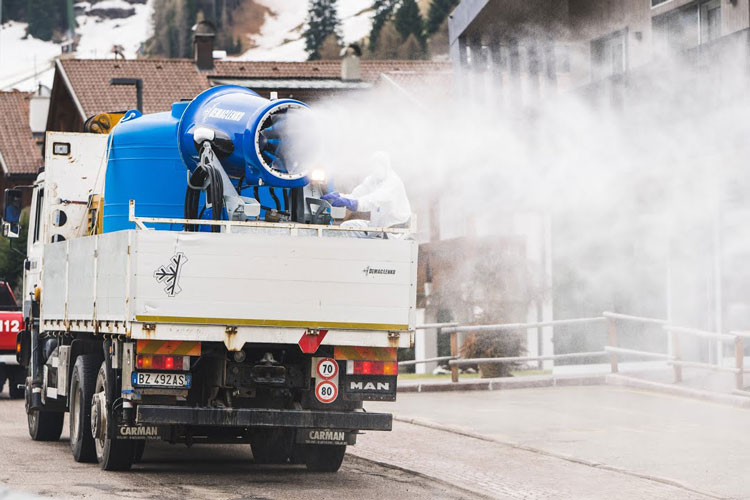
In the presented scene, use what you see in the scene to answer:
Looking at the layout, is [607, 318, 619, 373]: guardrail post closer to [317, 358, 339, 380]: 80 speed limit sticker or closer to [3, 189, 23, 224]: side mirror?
[3, 189, 23, 224]: side mirror

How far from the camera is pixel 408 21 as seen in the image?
447ft

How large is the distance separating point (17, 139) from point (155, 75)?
668 inches

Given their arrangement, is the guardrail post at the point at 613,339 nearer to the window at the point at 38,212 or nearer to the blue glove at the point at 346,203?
the window at the point at 38,212

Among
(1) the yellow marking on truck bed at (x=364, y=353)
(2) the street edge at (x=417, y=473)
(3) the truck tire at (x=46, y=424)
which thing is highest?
(1) the yellow marking on truck bed at (x=364, y=353)

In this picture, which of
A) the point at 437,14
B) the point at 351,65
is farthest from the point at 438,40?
the point at 351,65

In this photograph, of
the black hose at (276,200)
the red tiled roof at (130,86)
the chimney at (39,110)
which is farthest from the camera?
the chimney at (39,110)

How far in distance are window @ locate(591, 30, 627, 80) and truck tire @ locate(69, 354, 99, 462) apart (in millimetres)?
11814

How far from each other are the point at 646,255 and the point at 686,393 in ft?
10.0

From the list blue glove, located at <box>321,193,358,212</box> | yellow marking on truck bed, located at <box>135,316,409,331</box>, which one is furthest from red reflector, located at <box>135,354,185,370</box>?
blue glove, located at <box>321,193,358,212</box>

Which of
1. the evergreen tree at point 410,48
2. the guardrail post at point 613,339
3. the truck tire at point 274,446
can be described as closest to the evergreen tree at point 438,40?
the evergreen tree at point 410,48

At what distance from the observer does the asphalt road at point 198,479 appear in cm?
1156

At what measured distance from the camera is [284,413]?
1193 centimetres

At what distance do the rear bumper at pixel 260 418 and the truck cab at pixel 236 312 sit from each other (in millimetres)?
12

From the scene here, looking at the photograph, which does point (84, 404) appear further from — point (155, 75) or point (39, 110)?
point (39, 110)
